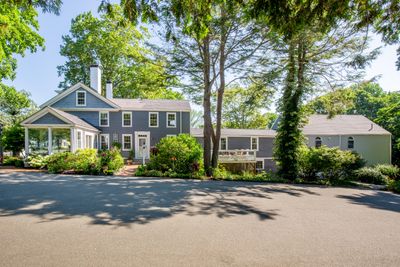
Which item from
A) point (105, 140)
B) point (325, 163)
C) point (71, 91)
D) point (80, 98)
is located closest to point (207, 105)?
point (325, 163)

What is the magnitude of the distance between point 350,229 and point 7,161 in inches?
789

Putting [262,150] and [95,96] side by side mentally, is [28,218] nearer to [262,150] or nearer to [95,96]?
[95,96]

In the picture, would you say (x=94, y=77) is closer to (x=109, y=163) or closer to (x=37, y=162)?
(x=37, y=162)

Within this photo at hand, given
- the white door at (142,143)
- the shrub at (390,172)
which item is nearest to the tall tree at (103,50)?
the white door at (142,143)

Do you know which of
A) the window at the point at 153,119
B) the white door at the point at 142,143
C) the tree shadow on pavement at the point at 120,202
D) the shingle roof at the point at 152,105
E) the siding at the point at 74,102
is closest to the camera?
the tree shadow on pavement at the point at 120,202

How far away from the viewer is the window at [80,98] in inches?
820

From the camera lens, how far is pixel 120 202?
21.9ft

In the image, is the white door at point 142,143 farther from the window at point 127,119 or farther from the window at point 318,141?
the window at point 318,141

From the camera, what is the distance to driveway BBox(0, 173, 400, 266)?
3.52m

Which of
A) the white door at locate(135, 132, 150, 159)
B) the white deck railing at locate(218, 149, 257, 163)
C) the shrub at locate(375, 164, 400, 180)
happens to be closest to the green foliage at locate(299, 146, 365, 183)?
the shrub at locate(375, 164, 400, 180)

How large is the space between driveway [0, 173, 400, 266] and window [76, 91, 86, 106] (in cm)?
1424

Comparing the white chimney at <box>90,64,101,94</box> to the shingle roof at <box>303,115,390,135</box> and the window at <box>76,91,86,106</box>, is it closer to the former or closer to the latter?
the window at <box>76,91,86,106</box>

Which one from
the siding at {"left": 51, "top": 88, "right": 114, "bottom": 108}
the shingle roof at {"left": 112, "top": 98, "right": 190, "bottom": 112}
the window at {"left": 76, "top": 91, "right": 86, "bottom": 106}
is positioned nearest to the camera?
the siding at {"left": 51, "top": 88, "right": 114, "bottom": 108}

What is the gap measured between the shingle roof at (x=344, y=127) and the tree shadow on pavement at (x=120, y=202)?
19308 mm
